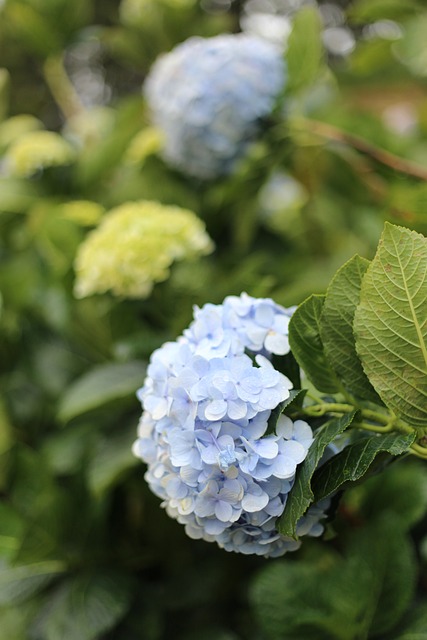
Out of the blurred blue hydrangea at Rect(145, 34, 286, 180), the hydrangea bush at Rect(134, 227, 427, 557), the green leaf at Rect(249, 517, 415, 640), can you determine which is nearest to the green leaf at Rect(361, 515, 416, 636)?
the green leaf at Rect(249, 517, 415, 640)

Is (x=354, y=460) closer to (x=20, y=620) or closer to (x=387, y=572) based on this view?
(x=387, y=572)

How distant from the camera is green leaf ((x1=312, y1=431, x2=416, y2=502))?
418 millimetres

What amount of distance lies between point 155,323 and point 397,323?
1.69ft

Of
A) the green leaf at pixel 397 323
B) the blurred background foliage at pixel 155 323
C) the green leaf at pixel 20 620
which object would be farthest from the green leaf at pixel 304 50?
the green leaf at pixel 20 620

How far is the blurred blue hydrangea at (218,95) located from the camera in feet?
3.18

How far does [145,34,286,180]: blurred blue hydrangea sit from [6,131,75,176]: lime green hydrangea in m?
0.22

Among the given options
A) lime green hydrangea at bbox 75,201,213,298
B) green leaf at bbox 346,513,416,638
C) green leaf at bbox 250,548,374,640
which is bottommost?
green leaf at bbox 250,548,374,640

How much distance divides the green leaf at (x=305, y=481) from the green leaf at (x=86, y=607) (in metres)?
0.41

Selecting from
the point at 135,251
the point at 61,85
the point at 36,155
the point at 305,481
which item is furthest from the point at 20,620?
the point at 61,85

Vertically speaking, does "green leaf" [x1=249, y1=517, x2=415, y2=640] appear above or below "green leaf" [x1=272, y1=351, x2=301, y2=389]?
below

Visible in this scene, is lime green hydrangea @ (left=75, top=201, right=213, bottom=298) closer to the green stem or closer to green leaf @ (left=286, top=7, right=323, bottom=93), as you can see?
green leaf @ (left=286, top=7, right=323, bottom=93)

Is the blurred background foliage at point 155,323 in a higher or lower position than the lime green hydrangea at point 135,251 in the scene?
lower

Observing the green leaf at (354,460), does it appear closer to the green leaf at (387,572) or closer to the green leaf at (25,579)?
the green leaf at (387,572)

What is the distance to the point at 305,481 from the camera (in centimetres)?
43
